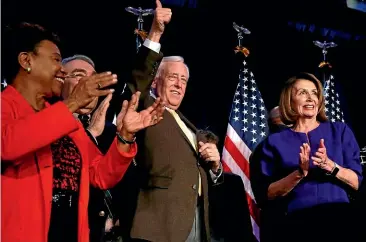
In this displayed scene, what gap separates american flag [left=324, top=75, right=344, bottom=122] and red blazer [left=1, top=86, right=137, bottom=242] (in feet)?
13.0

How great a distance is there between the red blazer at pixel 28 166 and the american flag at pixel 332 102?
3.95 metres

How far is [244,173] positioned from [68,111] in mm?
2812

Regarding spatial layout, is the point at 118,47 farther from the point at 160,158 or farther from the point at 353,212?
the point at 353,212

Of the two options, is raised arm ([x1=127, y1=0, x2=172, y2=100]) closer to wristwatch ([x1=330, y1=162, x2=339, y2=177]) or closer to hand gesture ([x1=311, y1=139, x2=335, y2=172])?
Result: hand gesture ([x1=311, y1=139, x2=335, y2=172])

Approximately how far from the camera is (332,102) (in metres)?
5.49

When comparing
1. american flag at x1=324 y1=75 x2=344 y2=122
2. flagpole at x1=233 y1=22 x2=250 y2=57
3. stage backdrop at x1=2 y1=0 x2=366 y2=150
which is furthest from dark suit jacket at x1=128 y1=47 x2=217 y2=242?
american flag at x1=324 y1=75 x2=344 y2=122

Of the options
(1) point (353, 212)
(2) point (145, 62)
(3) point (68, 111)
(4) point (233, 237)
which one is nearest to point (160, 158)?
(2) point (145, 62)

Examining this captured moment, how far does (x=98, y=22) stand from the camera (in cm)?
413

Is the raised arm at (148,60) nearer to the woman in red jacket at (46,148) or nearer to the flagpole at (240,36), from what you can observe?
the woman in red jacket at (46,148)

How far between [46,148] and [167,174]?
69 cm

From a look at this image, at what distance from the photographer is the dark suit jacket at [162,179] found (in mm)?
2377

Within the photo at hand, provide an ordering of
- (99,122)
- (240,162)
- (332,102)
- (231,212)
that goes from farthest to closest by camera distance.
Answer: (332,102) < (240,162) < (231,212) < (99,122)

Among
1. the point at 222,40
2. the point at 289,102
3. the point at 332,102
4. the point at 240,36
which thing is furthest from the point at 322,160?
the point at 332,102

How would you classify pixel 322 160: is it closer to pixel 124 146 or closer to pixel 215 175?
pixel 215 175
